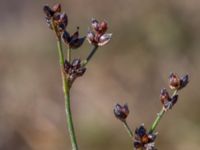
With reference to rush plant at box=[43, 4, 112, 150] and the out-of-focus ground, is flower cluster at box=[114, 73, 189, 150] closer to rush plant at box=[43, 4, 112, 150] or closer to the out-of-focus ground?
rush plant at box=[43, 4, 112, 150]

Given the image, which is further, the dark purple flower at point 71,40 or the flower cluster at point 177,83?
the flower cluster at point 177,83

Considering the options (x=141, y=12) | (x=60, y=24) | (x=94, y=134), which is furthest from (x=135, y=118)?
(x=60, y=24)

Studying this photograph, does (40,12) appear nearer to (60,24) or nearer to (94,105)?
(94,105)

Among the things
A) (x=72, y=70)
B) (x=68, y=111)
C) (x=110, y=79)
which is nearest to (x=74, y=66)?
(x=72, y=70)

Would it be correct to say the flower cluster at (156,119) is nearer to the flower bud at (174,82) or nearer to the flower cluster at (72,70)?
the flower bud at (174,82)

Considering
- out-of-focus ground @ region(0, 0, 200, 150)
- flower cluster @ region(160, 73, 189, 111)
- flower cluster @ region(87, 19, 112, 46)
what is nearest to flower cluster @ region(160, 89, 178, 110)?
flower cluster @ region(160, 73, 189, 111)

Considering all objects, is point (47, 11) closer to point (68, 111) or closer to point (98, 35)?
point (98, 35)

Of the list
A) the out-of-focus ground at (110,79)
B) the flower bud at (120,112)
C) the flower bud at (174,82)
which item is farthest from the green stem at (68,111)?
the out-of-focus ground at (110,79)
